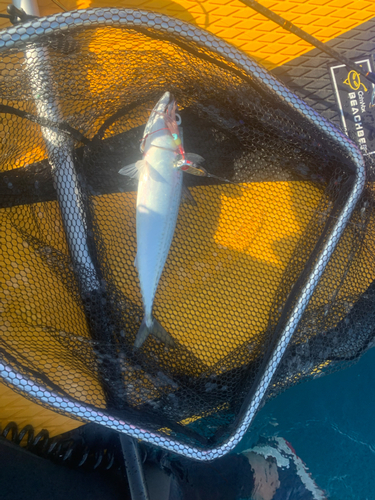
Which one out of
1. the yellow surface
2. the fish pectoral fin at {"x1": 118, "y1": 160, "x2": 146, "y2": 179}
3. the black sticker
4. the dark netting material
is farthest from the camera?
the black sticker

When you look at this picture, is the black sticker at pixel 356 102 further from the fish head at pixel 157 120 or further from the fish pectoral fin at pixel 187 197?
the fish head at pixel 157 120

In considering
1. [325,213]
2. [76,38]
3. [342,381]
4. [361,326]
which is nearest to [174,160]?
[76,38]

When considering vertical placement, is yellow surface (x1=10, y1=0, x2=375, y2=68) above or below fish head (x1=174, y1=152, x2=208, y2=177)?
above

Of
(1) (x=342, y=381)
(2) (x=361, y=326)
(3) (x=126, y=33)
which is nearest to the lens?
(3) (x=126, y=33)

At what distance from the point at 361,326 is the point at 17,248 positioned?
2264 mm

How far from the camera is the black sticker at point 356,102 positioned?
2387mm

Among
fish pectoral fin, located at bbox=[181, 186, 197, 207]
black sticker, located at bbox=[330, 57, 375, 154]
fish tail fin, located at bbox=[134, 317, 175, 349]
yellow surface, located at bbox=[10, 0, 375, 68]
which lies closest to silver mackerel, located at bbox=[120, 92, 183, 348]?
fish tail fin, located at bbox=[134, 317, 175, 349]

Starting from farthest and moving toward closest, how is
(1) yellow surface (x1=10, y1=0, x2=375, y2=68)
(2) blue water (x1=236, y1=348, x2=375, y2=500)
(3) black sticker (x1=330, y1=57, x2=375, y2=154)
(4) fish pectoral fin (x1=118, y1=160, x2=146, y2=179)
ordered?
(2) blue water (x1=236, y1=348, x2=375, y2=500) < (3) black sticker (x1=330, y1=57, x2=375, y2=154) < (1) yellow surface (x1=10, y1=0, x2=375, y2=68) < (4) fish pectoral fin (x1=118, y1=160, x2=146, y2=179)

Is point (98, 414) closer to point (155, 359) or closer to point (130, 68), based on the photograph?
point (155, 359)

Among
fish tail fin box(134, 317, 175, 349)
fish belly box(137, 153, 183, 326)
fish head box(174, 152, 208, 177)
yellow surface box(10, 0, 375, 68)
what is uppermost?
yellow surface box(10, 0, 375, 68)

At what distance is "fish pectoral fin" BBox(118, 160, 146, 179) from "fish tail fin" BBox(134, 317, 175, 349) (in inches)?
32.9

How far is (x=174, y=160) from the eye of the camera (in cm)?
170

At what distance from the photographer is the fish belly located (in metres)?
1.68

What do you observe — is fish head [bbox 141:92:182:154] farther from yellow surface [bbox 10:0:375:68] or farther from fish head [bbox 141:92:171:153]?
yellow surface [bbox 10:0:375:68]
